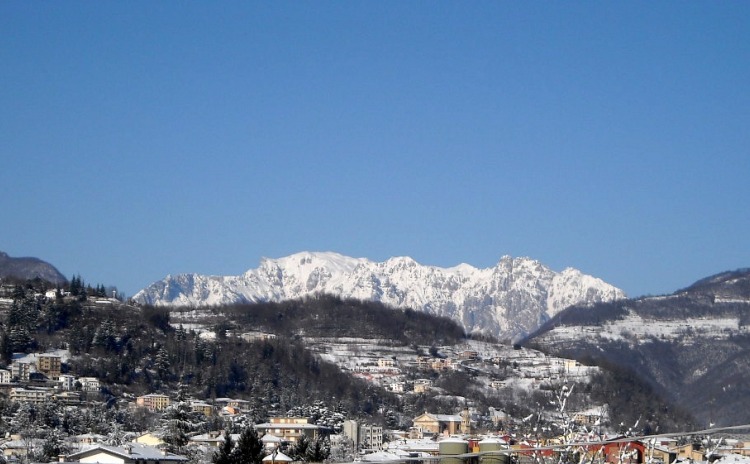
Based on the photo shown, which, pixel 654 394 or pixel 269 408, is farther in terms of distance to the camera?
pixel 654 394

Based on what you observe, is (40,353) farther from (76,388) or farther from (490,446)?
(490,446)

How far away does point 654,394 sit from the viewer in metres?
148

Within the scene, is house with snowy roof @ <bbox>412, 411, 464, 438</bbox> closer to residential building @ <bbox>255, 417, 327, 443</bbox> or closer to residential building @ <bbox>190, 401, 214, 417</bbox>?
residential building @ <bbox>190, 401, 214, 417</bbox>

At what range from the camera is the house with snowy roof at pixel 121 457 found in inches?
2109

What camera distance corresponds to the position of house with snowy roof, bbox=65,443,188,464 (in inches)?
2109

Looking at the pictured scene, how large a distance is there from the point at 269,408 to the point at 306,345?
189 feet

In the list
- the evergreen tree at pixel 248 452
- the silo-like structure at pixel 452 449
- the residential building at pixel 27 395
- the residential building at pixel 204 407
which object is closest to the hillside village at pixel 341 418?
the silo-like structure at pixel 452 449

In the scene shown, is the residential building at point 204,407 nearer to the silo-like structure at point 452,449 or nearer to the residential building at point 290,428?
the residential building at point 290,428

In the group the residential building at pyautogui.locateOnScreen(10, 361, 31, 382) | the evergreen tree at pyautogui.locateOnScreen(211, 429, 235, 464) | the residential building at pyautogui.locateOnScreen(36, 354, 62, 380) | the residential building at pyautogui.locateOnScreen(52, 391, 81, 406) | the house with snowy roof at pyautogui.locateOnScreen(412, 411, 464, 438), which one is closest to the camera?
the evergreen tree at pyautogui.locateOnScreen(211, 429, 235, 464)

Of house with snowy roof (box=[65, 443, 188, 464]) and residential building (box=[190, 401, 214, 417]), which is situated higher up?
residential building (box=[190, 401, 214, 417])

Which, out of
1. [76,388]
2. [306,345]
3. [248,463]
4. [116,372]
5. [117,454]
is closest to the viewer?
[248,463]

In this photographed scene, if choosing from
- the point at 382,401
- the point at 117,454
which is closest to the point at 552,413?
the point at 382,401

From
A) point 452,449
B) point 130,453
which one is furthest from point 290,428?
point 452,449

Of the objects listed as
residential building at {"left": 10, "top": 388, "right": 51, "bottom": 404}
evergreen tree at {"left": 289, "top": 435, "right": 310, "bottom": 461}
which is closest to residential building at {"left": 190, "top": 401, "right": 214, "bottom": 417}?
residential building at {"left": 10, "top": 388, "right": 51, "bottom": 404}
